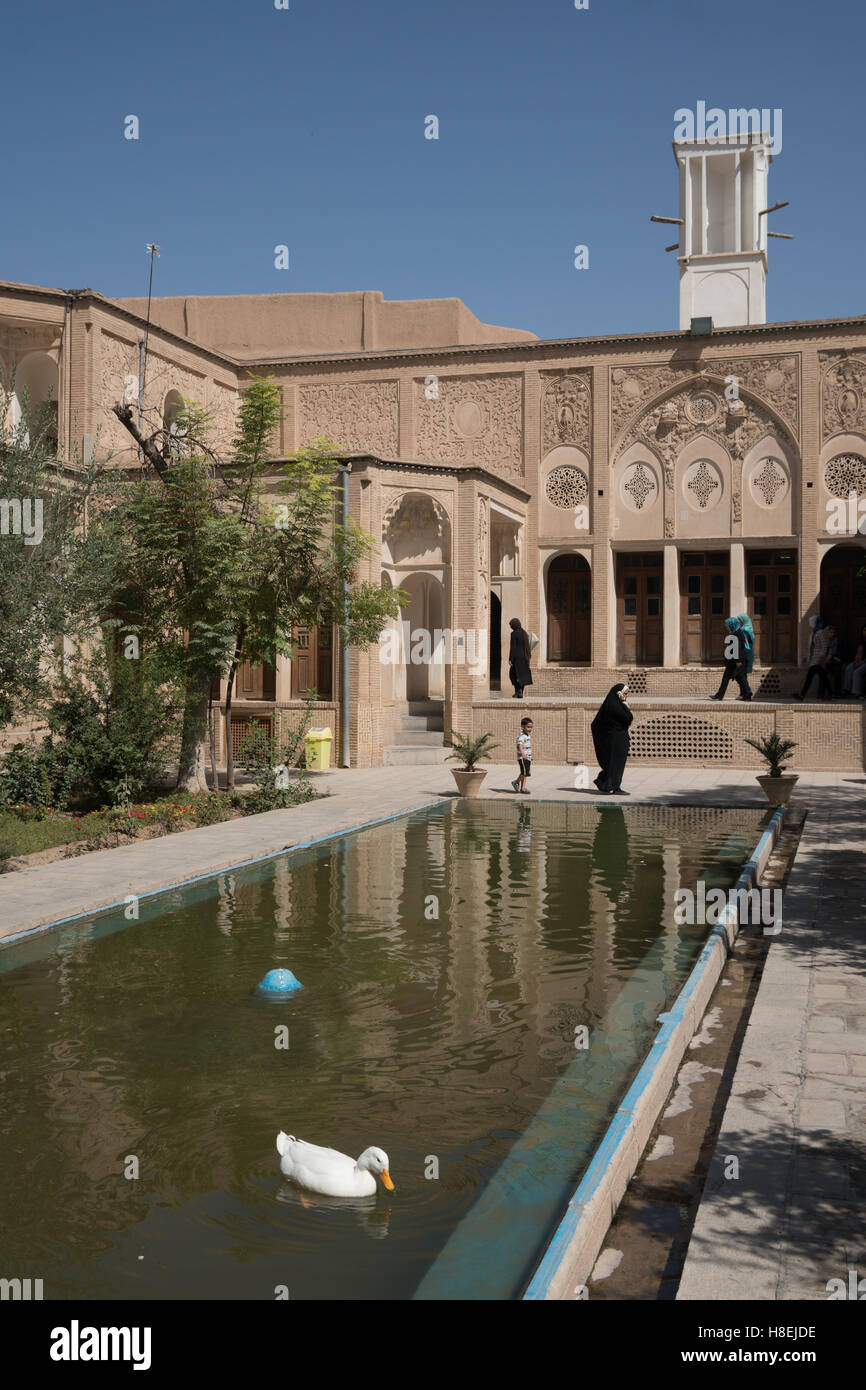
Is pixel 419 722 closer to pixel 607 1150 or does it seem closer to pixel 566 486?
pixel 566 486

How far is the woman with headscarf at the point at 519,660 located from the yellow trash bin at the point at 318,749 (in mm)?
3885

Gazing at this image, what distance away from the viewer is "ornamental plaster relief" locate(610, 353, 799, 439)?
20.3m

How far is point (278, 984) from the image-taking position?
5.73 meters

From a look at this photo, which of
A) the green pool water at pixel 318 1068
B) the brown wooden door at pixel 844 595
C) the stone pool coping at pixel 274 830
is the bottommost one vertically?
the green pool water at pixel 318 1068

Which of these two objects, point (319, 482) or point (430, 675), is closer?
point (319, 482)

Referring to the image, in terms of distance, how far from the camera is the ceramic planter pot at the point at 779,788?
12.6m

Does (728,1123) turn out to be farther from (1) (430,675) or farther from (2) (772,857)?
(1) (430,675)

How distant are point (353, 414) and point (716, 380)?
6.82m

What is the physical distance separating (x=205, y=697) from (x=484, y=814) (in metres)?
3.36

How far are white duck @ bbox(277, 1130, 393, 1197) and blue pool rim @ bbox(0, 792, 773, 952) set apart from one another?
131 inches

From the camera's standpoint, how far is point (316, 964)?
20.7 feet

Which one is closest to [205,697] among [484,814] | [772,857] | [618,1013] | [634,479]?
[484,814]

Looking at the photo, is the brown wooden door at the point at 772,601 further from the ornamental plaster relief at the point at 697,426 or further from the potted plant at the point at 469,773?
the potted plant at the point at 469,773

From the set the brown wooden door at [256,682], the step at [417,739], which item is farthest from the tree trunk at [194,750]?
the step at [417,739]
